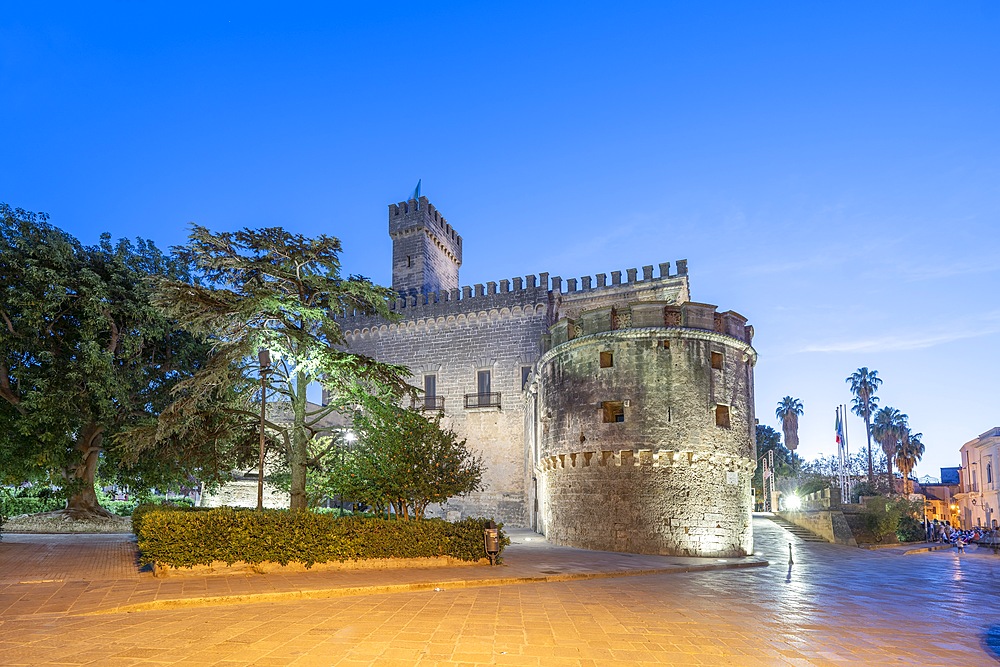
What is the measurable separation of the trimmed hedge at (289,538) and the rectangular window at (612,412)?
7.25 metres

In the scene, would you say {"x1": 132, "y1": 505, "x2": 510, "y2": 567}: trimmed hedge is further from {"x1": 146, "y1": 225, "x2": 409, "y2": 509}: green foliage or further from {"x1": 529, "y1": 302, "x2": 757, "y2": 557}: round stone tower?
{"x1": 529, "y1": 302, "x2": 757, "y2": 557}: round stone tower

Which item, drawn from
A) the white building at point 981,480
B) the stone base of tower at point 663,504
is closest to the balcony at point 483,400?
the stone base of tower at point 663,504

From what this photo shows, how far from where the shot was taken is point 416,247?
39000 mm

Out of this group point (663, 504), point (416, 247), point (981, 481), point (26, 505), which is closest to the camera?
point (663, 504)

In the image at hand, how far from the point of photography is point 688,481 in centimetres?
2072

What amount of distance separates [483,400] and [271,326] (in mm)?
17954

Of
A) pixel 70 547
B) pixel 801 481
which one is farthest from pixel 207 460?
pixel 801 481

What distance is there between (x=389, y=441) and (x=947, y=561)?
20.4 m

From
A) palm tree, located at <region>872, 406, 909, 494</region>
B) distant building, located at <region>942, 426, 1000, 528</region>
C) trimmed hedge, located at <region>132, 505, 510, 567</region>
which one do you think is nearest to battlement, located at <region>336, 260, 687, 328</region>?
trimmed hedge, located at <region>132, 505, 510, 567</region>

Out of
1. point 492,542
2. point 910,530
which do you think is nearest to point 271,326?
point 492,542

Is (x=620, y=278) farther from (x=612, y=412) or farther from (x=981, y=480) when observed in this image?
(x=981, y=480)

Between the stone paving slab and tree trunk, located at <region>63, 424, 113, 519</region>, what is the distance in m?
4.89

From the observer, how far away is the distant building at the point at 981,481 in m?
49.7

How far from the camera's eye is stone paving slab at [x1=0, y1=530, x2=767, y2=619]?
10281 millimetres
